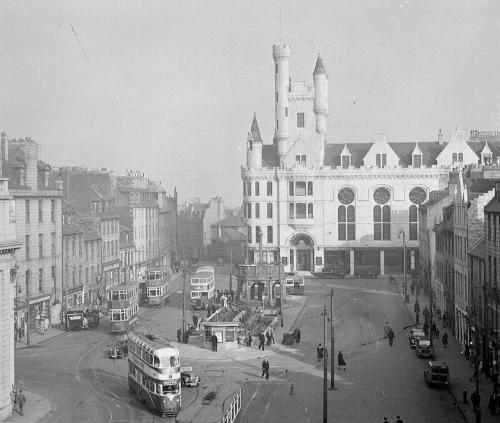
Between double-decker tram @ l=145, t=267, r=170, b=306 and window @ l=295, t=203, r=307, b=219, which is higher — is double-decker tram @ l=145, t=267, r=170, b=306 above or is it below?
below

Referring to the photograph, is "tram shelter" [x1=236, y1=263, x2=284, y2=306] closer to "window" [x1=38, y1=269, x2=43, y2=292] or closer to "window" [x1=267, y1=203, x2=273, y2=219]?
"window" [x1=38, y1=269, x2=43, y2=292]

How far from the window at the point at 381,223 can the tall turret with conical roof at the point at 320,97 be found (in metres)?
14.7

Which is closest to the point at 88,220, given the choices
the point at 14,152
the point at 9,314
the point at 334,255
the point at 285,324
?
the point at 14,152

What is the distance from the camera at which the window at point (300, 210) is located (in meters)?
101

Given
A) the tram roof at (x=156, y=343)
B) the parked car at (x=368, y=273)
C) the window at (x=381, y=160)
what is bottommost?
the parked car at (x=368, y=273)

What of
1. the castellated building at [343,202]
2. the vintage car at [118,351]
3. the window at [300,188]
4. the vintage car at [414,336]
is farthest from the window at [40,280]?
the window at [300,188]

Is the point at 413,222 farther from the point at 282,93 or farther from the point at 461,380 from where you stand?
the point at 461,380

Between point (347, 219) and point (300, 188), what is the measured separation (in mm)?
8136

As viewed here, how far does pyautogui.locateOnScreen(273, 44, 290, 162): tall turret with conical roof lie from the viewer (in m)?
107

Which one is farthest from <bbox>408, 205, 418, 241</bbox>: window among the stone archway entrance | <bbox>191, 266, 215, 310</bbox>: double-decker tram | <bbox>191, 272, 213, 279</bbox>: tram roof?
<bbox>191, 266, 215, 310</bbox>: double-decker tram

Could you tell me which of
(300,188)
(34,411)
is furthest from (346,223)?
(34,411)

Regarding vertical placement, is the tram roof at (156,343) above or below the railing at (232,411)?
above

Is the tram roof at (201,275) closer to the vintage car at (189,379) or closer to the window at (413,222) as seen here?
the vintage car at (189,379)

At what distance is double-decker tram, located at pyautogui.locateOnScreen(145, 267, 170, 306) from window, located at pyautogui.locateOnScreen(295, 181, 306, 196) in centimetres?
3416
